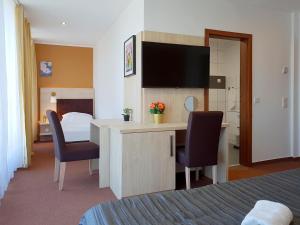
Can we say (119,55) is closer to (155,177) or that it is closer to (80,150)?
(80,150)

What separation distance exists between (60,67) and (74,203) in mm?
4731

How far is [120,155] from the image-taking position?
2525 millimetres

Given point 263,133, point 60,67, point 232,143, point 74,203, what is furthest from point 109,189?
point 60,67

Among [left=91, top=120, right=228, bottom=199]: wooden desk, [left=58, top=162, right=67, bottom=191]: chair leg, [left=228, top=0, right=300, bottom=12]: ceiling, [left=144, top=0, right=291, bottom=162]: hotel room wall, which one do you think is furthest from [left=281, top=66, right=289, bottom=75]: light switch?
[left=58, top=162, right=67, bottom=191]: chair leg

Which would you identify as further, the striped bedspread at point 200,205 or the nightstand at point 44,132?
the nightstand at point 44,132

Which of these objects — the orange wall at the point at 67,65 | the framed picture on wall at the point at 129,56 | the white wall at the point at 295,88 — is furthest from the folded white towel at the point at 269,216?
the orange wall at the point at 67,65

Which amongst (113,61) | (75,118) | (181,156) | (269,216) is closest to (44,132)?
(75,118)

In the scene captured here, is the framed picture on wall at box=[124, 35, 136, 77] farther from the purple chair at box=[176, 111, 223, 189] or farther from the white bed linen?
the white bed linen

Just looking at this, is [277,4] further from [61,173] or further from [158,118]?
[61,173]

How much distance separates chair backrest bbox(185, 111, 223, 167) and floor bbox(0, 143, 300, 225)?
1.85ft

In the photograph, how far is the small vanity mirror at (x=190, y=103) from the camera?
3.41 metres

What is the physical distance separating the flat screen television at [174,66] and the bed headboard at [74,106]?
3.78 m

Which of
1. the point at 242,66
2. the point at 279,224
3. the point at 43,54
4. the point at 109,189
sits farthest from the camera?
the point at 43,54

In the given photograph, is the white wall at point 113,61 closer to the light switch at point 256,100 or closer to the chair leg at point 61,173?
the chair leg at point 61,173
